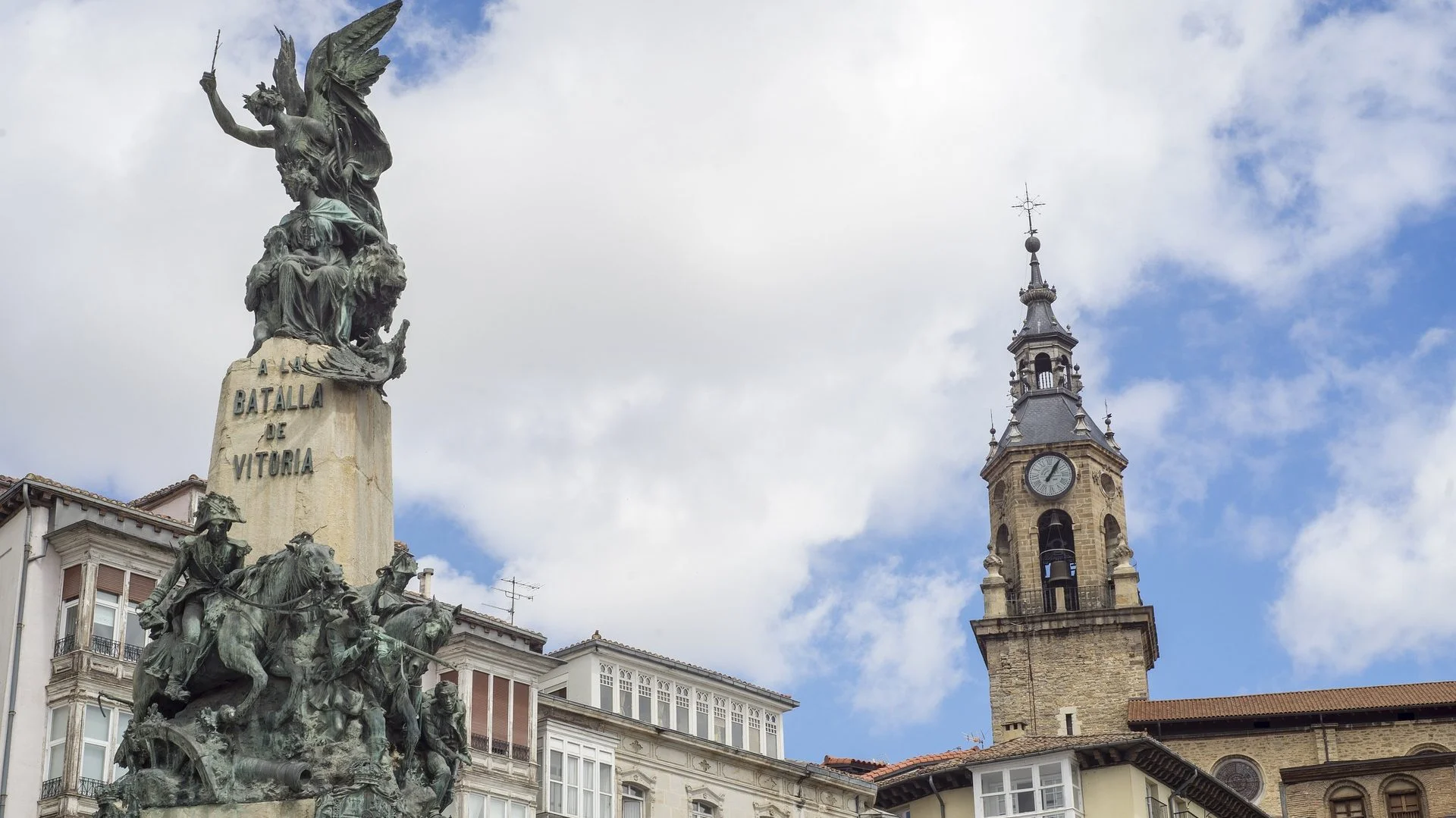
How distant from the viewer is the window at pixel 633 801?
5375 cm

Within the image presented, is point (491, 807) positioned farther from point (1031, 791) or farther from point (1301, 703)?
point (1301, 703)

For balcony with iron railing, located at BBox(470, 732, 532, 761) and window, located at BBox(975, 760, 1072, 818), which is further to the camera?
window, located at BBox(975, 760, 1072, 818)

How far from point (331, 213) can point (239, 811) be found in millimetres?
Result: 6254

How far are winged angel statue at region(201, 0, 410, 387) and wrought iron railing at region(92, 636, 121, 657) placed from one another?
2374cm

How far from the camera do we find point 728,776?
5700cm

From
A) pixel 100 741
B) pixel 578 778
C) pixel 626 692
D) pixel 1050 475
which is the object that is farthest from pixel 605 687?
pixel 1050 475

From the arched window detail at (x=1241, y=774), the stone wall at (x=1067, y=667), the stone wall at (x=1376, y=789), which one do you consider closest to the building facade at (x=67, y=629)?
the stone wall at (x=1376, y=789)

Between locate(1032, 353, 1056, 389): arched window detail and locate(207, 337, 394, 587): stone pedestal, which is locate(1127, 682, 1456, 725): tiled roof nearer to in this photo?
locate(1032, 353, 1056, 389): arched window detail

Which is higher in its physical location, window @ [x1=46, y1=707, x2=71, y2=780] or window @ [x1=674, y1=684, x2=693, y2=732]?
window @ [x1=674, y1=684, x2=693, y2=732]

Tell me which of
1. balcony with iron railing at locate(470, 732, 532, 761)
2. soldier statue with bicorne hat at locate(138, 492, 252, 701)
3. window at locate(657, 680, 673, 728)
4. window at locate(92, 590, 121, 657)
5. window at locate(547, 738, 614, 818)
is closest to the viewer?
soldier statue with bicorne hat at locate(138, 492, 252, 701)

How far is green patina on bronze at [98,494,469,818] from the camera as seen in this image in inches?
640

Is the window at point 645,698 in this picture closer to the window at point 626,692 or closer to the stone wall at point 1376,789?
the window at point 626,692

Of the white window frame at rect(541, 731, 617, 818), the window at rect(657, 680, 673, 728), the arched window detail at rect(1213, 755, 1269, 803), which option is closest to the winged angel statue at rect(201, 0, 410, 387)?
the white window frame at rect(541, 731, 617, 818)

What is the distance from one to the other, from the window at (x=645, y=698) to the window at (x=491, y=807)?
23.4 ft
